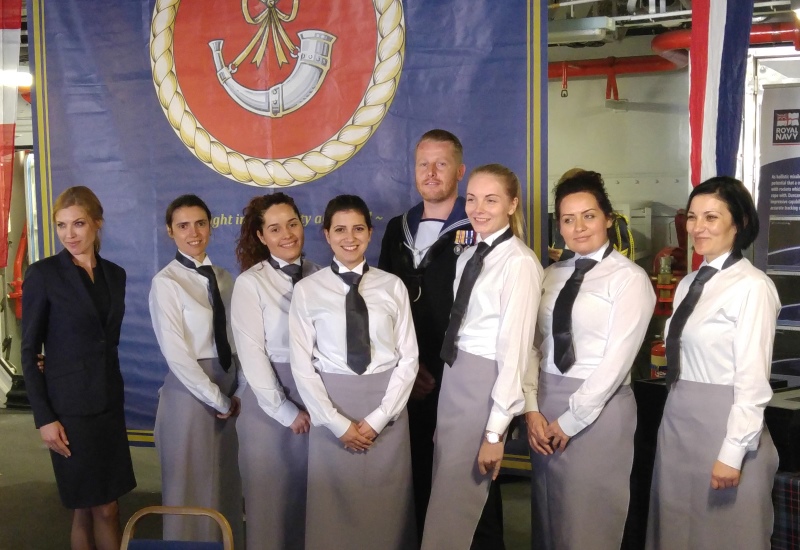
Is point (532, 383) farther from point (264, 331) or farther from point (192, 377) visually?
point (192, 377)

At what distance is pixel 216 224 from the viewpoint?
432 centimetres

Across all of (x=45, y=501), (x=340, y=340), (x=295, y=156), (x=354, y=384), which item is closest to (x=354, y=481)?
(x=354, y=384)

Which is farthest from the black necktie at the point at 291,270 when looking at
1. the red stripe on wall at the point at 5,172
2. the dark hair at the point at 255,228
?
the red stripe on wall at the point at 5,172

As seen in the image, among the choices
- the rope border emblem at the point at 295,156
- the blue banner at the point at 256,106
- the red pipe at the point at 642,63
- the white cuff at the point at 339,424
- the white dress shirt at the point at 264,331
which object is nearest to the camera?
the white cuff at the point at 339,424

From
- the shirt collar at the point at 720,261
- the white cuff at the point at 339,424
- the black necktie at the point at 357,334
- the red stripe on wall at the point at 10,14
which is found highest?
the red stripe on wall at the point at 10,14

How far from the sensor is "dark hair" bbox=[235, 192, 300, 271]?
3193 mm

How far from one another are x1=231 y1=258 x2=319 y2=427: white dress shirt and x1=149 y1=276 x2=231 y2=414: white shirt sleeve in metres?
0.22

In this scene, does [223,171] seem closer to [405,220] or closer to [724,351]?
[405,220]

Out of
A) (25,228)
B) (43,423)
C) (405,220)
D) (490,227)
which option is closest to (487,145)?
(405,220)

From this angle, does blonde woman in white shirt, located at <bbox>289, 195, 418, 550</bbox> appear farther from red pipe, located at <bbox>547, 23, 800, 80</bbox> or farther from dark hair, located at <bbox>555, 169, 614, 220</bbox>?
red pipe, located at <bbox>547, 23, 800, 80</bbox>

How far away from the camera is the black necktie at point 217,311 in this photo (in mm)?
3293

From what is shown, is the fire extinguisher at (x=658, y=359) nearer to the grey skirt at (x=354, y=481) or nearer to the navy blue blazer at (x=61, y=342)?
the grey skirt at (x=354, y=481)

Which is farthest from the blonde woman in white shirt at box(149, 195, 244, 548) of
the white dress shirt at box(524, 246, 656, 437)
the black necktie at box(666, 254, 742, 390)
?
the black necktie at box(666, 254, 742, 390)

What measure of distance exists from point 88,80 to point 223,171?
908mm
